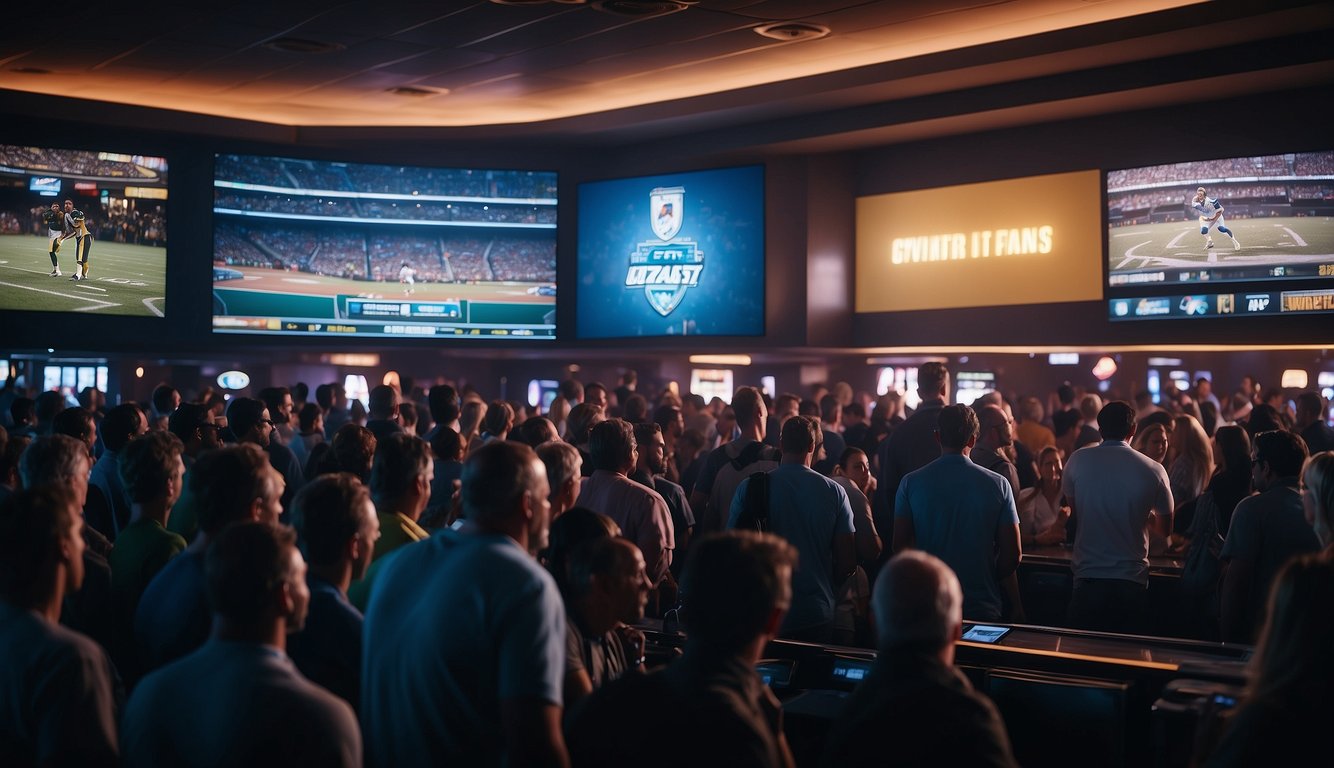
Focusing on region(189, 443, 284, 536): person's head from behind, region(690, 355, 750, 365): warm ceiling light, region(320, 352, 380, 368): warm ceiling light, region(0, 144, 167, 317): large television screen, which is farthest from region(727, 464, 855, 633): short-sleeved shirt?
region(320, 352, 380, 368): warm ceiling light

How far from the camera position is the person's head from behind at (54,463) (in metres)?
3.93

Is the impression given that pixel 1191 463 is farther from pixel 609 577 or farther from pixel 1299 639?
pixel 609 577

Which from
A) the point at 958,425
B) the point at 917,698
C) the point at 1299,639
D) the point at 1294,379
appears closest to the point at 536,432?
the point at 958,425

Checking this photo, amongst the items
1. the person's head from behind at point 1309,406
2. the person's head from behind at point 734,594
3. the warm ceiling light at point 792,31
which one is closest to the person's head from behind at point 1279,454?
the person's head from behind at point 1309,406

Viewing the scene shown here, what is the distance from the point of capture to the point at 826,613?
5066 millimetres

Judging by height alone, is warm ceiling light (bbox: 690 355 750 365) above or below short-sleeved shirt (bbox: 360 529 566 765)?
above

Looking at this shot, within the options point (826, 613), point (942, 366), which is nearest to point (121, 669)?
point (826, 613)

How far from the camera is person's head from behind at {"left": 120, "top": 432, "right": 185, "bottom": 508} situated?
3.85 metres

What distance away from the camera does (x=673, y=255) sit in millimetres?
10688

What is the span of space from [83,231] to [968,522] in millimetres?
7951

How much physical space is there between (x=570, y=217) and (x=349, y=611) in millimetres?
8550

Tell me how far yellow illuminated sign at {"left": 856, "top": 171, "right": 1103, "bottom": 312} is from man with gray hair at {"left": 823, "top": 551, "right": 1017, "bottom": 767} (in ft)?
23.1

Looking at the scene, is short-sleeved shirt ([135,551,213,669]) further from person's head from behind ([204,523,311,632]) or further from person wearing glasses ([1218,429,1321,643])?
person wearing glasses ([1218,429,1321,643])

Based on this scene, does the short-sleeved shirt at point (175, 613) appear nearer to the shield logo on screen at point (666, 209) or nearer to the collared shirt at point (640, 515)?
the collared shirt at point (640, 515)
